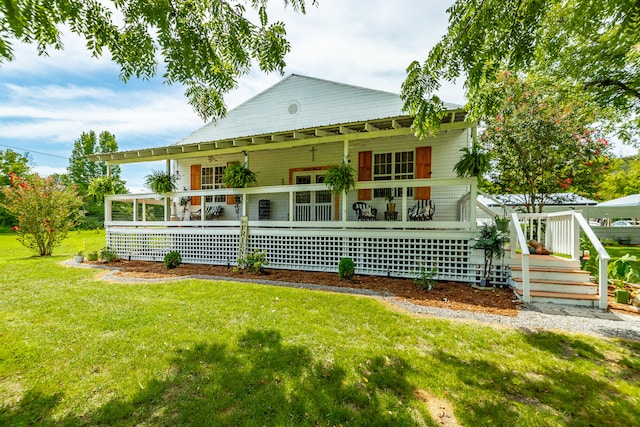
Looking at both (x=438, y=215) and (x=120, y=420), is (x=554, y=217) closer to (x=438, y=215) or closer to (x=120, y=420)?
(x=438, y=215)

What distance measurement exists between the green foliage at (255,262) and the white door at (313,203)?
257cm

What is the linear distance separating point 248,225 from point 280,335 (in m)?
5.31

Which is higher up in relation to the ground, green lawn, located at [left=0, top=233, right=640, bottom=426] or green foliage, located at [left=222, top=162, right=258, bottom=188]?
green foliage, located at [left=222, top=162, right=258, bottom=188]

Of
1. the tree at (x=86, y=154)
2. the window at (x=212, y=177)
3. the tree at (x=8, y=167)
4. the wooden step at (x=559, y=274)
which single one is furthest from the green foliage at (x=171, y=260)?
the tree at (x=8, y=167)

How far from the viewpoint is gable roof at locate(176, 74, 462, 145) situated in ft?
35.0

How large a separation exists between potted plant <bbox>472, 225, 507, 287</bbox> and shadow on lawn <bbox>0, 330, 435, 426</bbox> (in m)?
4.05

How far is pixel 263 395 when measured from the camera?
8.30 feet

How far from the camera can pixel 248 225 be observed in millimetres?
8656

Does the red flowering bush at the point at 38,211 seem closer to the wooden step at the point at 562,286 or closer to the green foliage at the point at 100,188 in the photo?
the green foliage at the point at 100,188

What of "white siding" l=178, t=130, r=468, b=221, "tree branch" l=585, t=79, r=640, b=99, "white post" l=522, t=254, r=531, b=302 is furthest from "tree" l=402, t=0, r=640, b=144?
"tree branch" l=585, t=79, r=640, b=99

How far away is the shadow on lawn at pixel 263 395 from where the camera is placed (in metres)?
2.25

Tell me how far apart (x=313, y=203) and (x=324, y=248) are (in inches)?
99.3

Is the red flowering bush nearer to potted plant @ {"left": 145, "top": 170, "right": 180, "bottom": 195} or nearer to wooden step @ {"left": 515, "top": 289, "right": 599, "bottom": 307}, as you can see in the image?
potted plant @ {"left": 145, "top": 170, "right": 180, "bottom": 195}

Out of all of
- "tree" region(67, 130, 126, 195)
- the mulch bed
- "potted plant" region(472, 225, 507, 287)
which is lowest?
the mulch bed
